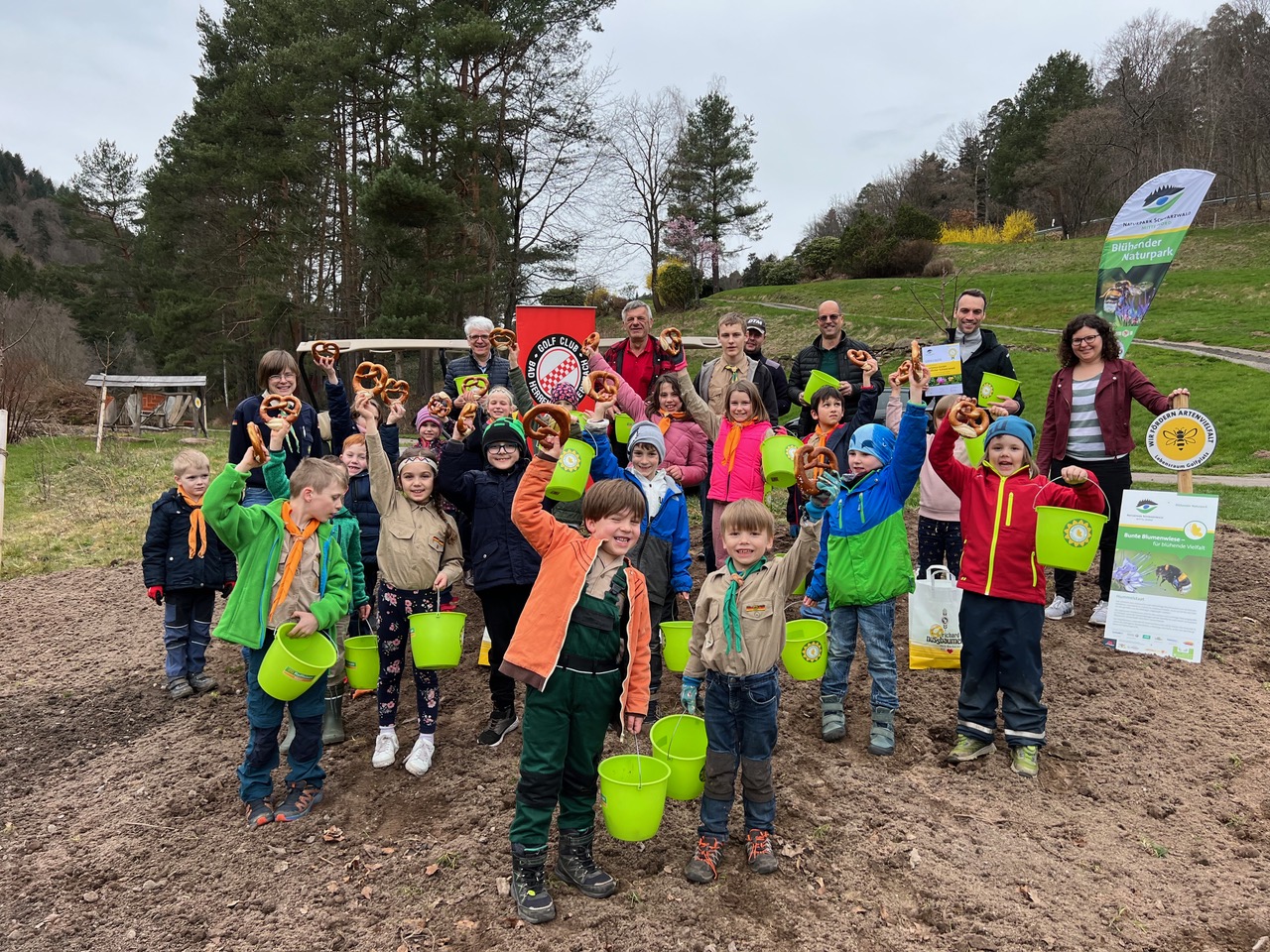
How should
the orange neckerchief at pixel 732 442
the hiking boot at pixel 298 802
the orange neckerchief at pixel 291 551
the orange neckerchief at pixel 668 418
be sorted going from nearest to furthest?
the orange neckerchief at pixel 291 551 → the hiking boot at pixel 298 802 → the orange neckerchief at pixel 732 442 → the orange neckerchief at pixel 668 418

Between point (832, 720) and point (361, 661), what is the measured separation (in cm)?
253

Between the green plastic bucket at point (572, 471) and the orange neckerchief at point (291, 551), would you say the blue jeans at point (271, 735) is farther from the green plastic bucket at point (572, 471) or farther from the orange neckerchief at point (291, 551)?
the green plastic bucket at point (572, 471)

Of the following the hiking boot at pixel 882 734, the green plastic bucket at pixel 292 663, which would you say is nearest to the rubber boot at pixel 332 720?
the green plastic bucket at pixel 292 663

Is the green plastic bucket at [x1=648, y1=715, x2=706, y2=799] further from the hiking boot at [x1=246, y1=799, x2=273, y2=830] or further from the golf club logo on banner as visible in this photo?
the golf club logo on banner

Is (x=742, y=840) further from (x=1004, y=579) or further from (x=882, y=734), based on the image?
(x=1004, y=579)

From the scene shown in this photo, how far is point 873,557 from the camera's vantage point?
3770 mm

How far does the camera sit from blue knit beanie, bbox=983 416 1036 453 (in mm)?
3689

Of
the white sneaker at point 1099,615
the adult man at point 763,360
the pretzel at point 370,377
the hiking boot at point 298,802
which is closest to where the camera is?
the hiking boot at point 298,802

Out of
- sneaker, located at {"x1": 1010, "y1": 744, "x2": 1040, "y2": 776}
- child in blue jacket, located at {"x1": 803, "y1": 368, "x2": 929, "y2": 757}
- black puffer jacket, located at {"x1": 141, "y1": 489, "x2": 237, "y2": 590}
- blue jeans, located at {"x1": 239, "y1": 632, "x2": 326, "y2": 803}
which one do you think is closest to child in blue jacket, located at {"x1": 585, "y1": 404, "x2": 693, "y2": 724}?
child in blue jacket, located at {"x1": 803, "y1": 368, "x2": 929, "y2": 757}

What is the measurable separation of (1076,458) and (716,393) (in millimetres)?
2414

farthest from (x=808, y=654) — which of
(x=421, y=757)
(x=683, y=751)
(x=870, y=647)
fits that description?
(x=421, y=757)

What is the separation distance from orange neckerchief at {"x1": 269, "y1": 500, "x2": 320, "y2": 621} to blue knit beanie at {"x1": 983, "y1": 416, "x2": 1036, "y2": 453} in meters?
3.35

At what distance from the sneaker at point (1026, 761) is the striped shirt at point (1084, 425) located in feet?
6.92

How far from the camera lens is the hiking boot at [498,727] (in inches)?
159
